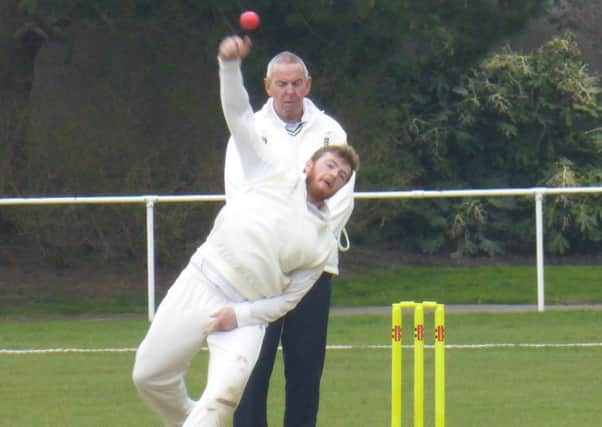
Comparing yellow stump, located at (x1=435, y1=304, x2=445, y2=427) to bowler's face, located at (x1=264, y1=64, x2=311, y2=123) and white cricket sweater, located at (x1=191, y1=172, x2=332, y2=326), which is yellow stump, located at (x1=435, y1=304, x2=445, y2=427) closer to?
white cricket sweater, located at (x1=191, y1=172, x2=332, y2=326)

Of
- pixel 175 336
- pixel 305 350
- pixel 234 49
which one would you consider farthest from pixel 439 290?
pixel 234 49

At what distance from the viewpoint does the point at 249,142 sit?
5.73 metres

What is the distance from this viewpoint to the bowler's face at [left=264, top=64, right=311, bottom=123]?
6098 millimetres

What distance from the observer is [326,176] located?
5.80 meters

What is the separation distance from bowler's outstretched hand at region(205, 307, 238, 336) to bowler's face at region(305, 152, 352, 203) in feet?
1.99

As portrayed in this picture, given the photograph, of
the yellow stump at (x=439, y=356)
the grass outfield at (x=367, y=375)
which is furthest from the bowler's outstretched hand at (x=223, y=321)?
the grass outfield at (x=367, y=375)

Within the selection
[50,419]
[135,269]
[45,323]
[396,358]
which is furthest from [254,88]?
[396,358]

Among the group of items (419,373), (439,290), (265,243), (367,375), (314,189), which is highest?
(314,189)

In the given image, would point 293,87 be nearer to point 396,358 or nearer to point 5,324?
point 396,358

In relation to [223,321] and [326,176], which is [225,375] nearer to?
[223,321]

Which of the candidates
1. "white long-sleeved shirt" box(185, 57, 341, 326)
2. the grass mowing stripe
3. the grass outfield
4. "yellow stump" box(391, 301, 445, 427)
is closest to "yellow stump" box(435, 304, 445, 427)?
"yellow stump" box(391, 301, 445, 427)

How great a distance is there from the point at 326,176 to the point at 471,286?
9467mm

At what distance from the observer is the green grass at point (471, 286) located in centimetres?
1448

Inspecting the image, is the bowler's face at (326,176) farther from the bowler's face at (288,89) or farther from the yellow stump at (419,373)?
the yellow stump at (419,373)
